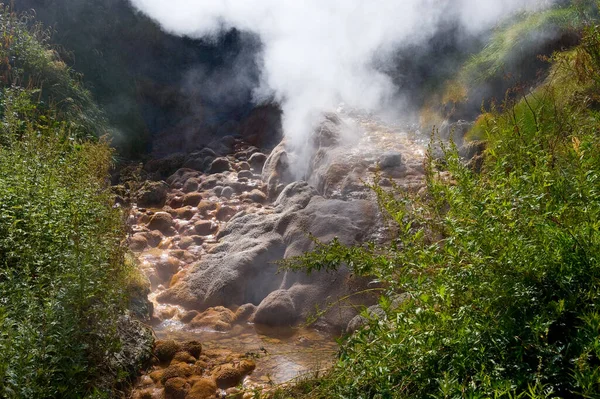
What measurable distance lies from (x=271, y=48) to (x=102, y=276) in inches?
419

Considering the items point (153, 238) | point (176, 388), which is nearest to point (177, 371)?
point (176, 388)

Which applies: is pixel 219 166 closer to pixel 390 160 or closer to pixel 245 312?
pixel 390 160

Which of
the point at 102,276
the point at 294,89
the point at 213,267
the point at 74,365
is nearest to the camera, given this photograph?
the point at 74,365

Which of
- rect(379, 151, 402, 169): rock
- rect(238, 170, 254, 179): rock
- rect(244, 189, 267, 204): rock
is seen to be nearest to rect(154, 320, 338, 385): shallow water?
rect(379, 151, 402, 169): rock

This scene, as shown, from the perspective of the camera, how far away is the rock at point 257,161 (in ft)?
33.8

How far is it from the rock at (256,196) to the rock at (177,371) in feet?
16.3

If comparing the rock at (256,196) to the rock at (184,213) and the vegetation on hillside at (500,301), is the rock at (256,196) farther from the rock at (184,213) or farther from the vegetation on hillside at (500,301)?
the vegetation on hillside at (500,301)

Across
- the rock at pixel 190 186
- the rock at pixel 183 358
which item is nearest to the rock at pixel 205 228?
the rock at pixel 190 186

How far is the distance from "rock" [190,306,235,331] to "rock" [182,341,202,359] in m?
0.94

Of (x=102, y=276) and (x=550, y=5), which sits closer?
(x=102, y=276)

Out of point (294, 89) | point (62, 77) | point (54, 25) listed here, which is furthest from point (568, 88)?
point (54, 25)

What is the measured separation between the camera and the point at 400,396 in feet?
6.03

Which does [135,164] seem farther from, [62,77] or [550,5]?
[550,5]

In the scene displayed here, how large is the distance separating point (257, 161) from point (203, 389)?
6993 mm
